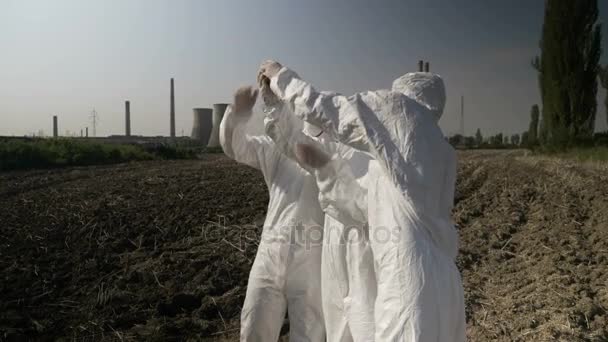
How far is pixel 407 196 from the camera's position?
1.67 meters

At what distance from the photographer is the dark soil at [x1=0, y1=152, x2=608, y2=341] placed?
385 centimetres

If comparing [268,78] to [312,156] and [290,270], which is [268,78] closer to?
[312,156]

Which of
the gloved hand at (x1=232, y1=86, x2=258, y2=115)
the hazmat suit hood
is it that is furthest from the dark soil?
→ the hazmat suit hood

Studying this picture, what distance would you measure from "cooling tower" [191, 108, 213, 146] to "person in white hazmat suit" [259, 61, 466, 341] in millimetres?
34714

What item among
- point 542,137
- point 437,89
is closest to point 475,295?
point 437,89

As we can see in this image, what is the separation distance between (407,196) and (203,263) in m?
3.92

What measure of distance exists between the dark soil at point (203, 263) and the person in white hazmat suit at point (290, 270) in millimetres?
1384

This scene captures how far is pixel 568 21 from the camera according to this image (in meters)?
20.5

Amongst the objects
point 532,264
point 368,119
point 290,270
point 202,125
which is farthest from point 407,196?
point 202,125

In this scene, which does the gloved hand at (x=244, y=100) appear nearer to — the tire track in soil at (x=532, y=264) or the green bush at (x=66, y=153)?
the tire track in soil at (x=532, y=264)

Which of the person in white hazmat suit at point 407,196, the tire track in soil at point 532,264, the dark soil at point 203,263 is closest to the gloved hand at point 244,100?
the person in white hazmat suit at point 407,196

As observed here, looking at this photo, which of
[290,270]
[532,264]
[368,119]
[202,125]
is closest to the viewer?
[368,119]

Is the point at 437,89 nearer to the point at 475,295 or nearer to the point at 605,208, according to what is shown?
the point at 475,295

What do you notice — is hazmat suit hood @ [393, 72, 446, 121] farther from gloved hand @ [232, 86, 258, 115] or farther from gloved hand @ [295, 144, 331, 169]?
gloved hand @ [232, 86, 258, 115]
